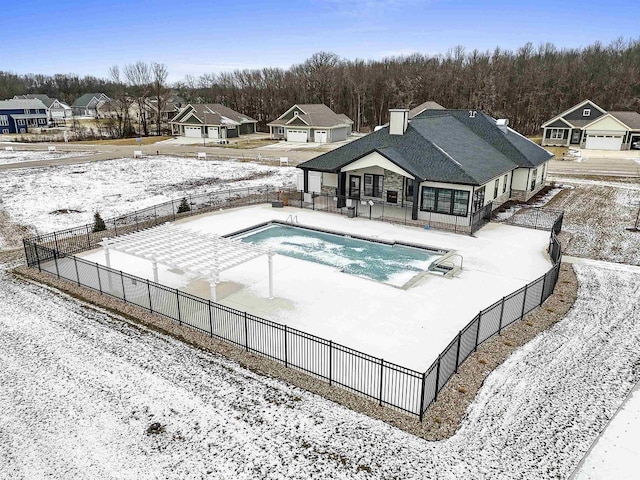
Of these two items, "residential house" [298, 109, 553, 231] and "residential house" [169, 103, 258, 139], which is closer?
"residential house" [298, 109, 553, 231]

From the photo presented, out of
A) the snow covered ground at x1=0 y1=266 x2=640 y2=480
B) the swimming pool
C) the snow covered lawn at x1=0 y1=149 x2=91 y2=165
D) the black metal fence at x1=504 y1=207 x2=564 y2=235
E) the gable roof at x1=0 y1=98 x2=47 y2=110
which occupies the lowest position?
the snow covered ground at x1=0 y1=266 x2=640 y2=480

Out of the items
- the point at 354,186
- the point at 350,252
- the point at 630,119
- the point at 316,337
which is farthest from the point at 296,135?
the point at 316,337

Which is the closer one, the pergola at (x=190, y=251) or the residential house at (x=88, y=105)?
the pergola at (x=190, y=251)

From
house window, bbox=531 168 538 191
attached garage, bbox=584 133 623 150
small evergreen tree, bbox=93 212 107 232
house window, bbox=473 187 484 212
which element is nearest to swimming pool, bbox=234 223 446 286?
house window, bbox=473 187 484 212

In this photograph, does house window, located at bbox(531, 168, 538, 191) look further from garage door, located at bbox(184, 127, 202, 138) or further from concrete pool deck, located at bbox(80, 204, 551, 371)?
garage door, located at bbox(184, 127, 202, 138)

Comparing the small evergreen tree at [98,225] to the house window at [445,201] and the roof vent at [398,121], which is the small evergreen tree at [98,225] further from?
the roof vent at [398,121]

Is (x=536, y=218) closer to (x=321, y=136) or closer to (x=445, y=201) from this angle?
(x=445, y=201)

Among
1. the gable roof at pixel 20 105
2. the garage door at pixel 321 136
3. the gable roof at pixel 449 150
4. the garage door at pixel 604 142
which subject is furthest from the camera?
the gable roof at pixel 20 105

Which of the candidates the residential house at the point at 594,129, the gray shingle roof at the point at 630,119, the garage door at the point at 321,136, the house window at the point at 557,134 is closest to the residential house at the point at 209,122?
the garage door at the point at 321,136
